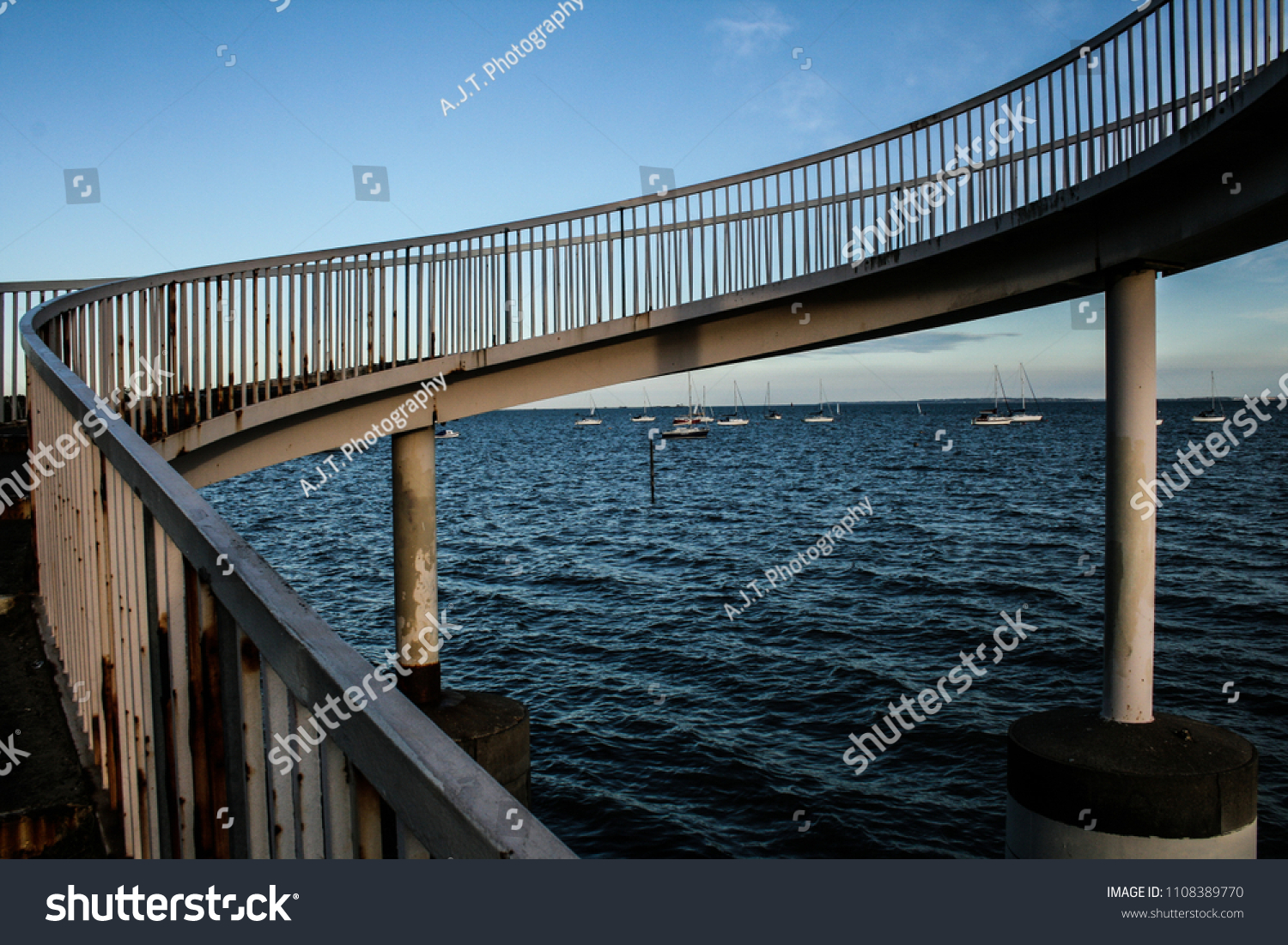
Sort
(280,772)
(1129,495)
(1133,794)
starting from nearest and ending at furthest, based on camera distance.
→ 1. (280,772)
2. (1133,794)
3. (1129,495)

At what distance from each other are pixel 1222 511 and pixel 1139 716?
4229 centimetres

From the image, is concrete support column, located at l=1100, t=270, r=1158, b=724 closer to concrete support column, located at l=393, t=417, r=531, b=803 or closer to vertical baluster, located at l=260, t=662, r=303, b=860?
concrete support column, located at l=393, t=417, r=531, b=803

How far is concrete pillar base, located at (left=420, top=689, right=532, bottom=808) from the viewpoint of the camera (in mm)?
11125

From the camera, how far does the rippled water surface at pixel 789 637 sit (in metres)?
13.7

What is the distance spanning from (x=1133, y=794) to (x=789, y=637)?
14152mm

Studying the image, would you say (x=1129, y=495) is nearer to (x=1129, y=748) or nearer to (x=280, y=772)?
(x=1129, y=748)

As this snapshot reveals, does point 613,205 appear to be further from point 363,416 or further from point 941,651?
point 941,651

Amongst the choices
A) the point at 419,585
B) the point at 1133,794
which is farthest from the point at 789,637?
the point at 1133,794

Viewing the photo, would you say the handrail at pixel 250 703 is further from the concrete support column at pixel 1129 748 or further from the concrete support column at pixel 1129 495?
the concrete support column at pixel 1129 495

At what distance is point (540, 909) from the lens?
60.6 inches

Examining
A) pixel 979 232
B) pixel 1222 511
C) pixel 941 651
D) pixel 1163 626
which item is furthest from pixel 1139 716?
pixel 1222 511

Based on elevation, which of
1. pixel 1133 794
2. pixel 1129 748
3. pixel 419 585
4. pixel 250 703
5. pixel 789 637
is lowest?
pixel 789 637

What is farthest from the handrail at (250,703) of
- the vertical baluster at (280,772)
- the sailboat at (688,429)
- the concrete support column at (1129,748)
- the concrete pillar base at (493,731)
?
the sailboat at (688,429)

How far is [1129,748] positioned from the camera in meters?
8.70
